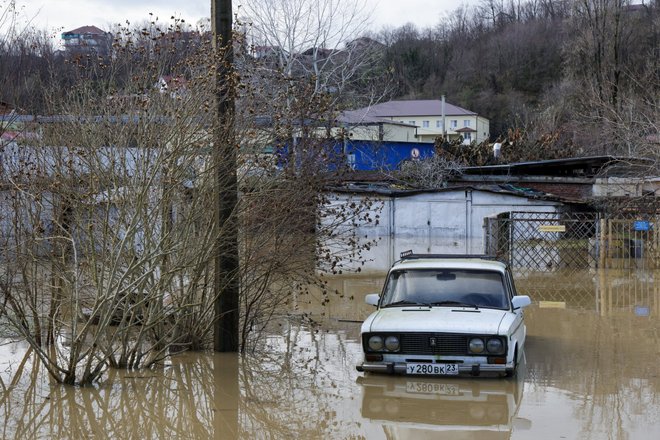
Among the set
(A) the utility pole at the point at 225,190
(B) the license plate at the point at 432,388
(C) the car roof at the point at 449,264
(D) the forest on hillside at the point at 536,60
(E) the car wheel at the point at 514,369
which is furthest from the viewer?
(D) the forest on hillside at the point at 536,60

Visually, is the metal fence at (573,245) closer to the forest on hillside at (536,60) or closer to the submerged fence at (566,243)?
the submerged fence at (566,243)

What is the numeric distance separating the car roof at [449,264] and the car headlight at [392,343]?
1.63 m

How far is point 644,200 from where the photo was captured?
102ft

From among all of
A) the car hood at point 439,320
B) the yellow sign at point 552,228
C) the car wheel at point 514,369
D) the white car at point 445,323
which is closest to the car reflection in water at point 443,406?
the car wheel at point 514,369

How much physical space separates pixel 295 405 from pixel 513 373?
2.81m

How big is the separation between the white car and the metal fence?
49.4ft

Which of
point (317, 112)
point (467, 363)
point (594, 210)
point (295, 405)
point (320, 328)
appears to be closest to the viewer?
point (295, 405)

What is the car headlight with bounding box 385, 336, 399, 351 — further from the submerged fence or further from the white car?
the submerged fence

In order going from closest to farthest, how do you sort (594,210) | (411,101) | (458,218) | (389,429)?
(389,429) < (458,218) < (594,210) < (411,101)

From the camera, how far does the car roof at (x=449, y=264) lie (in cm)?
1125

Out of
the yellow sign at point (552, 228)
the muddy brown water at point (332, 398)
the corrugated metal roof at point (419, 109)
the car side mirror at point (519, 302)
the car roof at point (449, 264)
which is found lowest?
the muddy brown water at point (332, 398)

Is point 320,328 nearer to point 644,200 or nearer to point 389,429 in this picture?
point 389,429

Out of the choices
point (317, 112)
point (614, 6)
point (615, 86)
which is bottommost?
point (317, 112)

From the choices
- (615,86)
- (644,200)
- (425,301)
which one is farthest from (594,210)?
(425,301)
